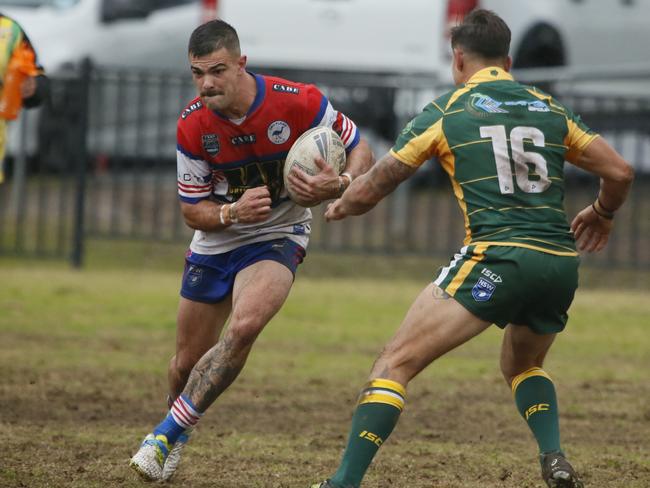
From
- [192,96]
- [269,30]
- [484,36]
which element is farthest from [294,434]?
[269,30]

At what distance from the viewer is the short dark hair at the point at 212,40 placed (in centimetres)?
651

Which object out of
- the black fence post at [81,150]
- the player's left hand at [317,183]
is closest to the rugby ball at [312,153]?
the player's left hand at [317,183]

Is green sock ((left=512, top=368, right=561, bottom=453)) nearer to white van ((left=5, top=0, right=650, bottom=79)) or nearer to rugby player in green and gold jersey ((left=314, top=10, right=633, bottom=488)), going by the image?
rugby player in green and gold jersey ((left=314, top=10, right=633, bottom=488))

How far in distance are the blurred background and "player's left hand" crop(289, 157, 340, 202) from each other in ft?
25.8

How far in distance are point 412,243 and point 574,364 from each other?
4712mm

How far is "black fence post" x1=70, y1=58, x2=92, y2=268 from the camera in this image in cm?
1445

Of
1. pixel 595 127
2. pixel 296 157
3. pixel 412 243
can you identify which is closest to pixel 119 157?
pixel 412 243

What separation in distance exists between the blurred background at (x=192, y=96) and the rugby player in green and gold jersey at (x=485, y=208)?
8.52 m

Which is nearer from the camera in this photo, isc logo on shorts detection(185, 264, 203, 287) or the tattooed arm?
the tattooed arm

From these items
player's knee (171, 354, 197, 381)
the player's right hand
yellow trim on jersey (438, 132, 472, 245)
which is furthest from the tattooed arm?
player's knee (171, 354, 197, 381)

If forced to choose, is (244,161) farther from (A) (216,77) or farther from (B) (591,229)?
(B) (591,229)

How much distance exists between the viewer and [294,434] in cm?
791

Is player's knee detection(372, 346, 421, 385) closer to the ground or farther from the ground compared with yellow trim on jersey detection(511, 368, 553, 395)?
farther from the ground

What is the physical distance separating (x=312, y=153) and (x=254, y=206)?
388mm
